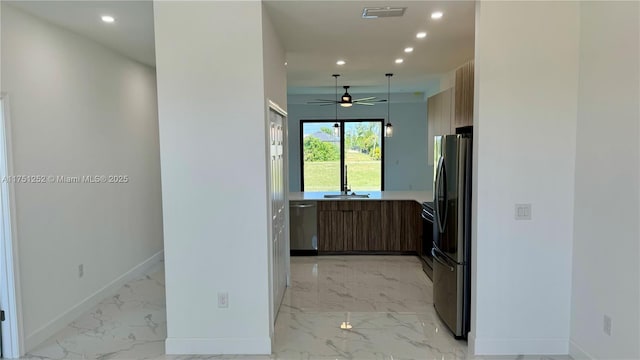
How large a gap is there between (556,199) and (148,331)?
3371 mm

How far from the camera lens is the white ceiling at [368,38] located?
10.3 ft

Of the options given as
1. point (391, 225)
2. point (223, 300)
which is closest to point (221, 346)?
point (223, 300)

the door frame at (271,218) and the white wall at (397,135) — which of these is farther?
the white wall at (397,135)

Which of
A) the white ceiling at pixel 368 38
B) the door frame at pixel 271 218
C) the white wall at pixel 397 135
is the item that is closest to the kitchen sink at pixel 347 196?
the door frame at pixel 271 218

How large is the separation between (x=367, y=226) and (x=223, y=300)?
3241mm

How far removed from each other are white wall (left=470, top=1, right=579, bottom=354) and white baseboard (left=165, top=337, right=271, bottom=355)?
1589mm

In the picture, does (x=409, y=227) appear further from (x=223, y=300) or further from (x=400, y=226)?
(x=223, y=300)

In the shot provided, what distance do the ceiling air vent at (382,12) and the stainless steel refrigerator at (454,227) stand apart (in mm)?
1043

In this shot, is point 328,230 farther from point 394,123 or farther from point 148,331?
point 394,123

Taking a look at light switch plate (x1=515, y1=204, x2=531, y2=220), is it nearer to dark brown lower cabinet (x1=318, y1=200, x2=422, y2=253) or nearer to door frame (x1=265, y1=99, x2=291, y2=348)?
door frame (x1=265, y1=99, x2=291, y2=348)

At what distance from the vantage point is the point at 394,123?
31.6 ft

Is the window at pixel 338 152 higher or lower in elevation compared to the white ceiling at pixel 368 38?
lower

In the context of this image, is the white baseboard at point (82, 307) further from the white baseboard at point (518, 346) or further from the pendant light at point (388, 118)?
the pendant light at point (388, 118)

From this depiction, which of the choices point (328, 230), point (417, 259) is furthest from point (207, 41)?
point (417, 259)
